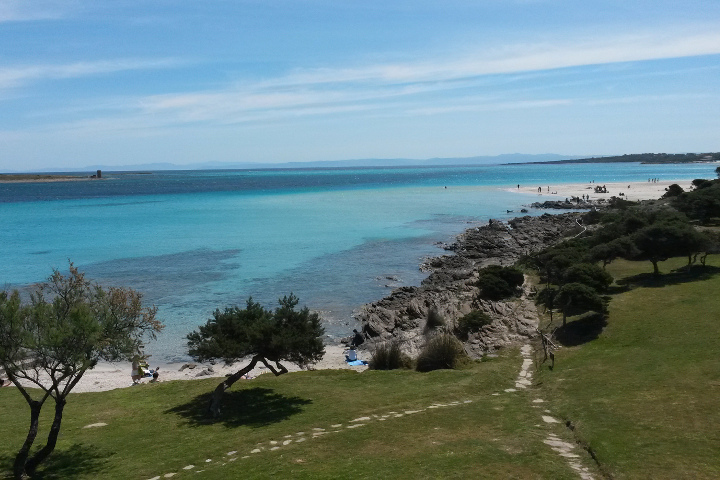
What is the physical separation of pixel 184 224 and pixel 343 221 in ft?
91.9

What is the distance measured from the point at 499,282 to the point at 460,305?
14.7 ft

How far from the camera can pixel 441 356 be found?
2566 centimetres

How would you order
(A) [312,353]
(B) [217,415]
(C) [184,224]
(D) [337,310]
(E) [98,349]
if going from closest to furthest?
(E) [98,349] → (B) [217,415] → (A) [312,353] → (D) [337,310] → (C) [184,224]

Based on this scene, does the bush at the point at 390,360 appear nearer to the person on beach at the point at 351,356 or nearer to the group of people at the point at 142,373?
the person on beach at the point at 351,356

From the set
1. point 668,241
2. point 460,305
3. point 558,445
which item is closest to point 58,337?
point 558,445

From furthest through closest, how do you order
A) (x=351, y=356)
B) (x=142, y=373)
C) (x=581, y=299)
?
(x=351, y=356), (x=142, y=373), (x=581, y=299)

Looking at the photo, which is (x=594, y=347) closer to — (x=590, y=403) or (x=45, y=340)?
(x=590, y=403)

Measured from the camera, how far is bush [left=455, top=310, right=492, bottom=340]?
29536mm

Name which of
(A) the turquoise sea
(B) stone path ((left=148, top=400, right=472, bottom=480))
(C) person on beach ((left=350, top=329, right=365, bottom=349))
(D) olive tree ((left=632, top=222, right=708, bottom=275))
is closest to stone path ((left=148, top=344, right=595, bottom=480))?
(B) stone path ((left=148, top=400, right=472, bottom=480))

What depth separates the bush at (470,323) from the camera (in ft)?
96.9

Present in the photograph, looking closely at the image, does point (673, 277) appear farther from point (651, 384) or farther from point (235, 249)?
point (235, 249)

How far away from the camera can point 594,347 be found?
25.5 meters

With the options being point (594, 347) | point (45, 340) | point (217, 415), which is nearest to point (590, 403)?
point (594, 347)

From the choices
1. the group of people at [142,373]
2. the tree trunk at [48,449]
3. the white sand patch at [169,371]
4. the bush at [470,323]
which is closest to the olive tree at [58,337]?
the tree trunk at [48,449]
